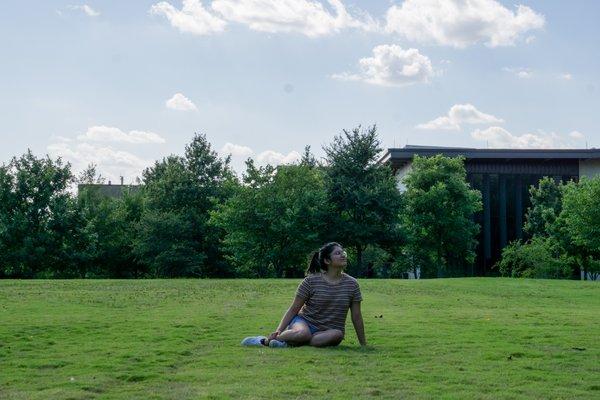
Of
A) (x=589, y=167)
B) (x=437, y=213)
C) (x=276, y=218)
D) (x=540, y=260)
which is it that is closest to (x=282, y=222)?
(x=276, y=218)

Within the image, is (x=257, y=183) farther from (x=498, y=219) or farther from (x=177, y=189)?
(x=498, y=219)

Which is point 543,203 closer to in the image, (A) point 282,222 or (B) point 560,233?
(B) point 560,233

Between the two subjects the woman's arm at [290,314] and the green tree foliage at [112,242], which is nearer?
the woman's arm at [290,314]

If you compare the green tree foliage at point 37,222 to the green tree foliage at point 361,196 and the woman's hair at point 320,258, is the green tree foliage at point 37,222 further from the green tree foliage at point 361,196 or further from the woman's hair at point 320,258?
the woman's hair at point 320,258

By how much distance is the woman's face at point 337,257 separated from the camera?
1051cm

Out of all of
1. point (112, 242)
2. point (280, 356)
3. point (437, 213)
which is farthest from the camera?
point (112, 242)

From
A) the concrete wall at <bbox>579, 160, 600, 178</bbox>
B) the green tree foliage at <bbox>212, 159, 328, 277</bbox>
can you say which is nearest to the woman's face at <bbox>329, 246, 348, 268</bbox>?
the green tree foliage at <bbox>212, 159, 328, 277</bbox>

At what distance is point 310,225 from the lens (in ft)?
189

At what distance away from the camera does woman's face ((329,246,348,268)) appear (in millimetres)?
10508

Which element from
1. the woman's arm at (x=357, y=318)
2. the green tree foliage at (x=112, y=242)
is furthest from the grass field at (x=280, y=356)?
the green tree foliage at (x=112, y=242)

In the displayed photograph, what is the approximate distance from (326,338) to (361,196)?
4565cm

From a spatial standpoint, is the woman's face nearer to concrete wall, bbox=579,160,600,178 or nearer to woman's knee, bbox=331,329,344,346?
woman's knee, bbox=331,329,344,346

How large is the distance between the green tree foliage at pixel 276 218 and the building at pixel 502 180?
1633cm

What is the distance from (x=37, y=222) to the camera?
65.9m
